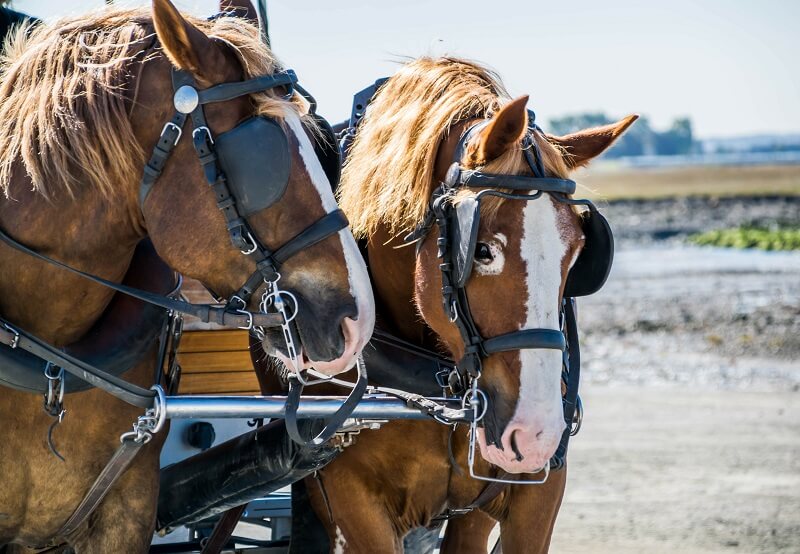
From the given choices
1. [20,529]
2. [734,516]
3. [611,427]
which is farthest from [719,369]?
[20,529]

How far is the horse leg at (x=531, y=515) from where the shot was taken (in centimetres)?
326

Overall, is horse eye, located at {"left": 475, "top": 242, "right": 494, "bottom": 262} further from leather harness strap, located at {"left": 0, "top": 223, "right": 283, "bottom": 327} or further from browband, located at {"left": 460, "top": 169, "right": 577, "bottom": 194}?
leather harness strap, located at {"left": 0, "top": 223, "right": 283, "bottom": 327}

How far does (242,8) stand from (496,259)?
1.06 meters

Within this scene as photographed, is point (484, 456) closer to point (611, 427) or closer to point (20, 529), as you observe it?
point (20, 529)

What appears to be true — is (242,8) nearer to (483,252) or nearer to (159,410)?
(483,252)

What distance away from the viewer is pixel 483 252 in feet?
9.24

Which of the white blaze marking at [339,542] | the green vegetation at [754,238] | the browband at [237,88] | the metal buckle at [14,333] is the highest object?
the browband at [237,88]

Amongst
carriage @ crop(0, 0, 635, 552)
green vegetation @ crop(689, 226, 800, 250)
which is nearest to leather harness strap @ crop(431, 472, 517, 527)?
carriage @ crop(0, 0, 635, 552)

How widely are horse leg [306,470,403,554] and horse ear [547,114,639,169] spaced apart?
3.87 feet

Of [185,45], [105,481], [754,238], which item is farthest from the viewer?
[754,238]

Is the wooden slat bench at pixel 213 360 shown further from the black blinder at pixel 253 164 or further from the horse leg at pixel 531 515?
the black blinder at pixel 253 164

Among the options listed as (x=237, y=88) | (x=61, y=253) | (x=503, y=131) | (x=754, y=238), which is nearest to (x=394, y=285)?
(x=503, y=131)

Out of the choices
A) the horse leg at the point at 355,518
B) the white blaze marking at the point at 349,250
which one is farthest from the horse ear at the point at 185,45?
the horse leg at the point at 355,518

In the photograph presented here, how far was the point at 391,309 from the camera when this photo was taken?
131 inches
